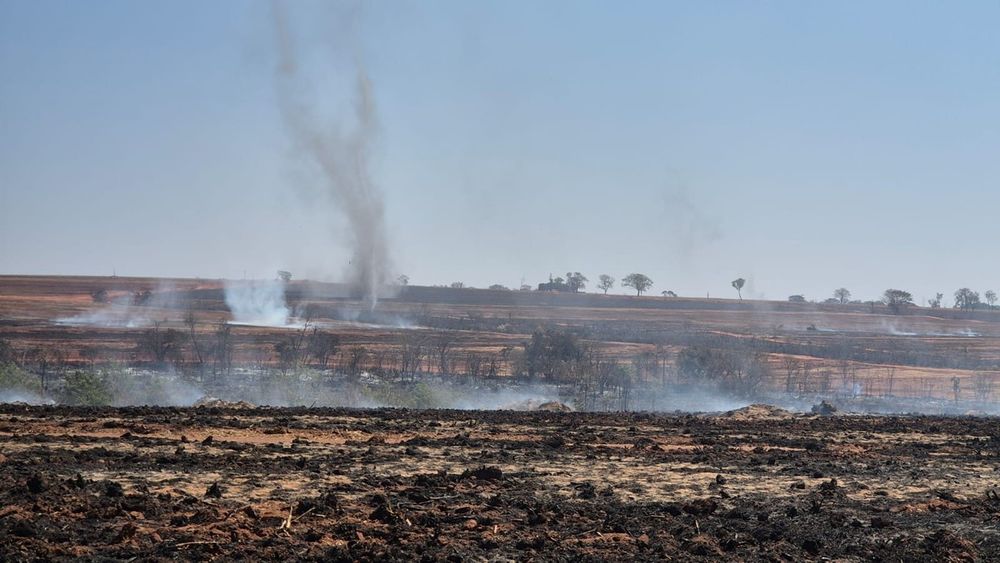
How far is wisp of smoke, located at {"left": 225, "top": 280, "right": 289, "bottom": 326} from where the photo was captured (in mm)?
94375

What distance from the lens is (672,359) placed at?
70000 millimetres

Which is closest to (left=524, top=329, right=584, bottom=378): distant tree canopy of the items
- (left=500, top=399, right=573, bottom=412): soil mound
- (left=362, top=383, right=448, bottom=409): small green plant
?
(left=362, top=383, right=448, bottom=409): small green plant

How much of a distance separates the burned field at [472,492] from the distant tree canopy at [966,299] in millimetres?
152211

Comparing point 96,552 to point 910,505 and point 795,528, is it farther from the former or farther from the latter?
point 910,505

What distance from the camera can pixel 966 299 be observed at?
16138 centimetres

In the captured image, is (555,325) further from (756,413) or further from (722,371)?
(756,413)

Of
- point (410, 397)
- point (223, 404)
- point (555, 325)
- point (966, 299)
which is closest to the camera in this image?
point (223, 404)

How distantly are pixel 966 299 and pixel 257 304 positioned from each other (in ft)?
388

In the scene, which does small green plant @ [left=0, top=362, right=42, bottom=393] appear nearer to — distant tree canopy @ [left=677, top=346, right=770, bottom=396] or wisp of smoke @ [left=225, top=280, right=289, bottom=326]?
distant tree canopy @ [left=677, top=346, right=770, bottom=396]

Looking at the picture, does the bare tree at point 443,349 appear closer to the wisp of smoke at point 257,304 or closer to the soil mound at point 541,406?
the soil mound at point 541,406

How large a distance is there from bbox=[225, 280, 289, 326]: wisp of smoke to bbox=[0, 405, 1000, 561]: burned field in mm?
69617

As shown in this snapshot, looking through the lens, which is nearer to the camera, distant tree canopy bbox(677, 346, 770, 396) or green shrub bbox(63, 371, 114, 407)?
green shrub bbox(63, 371, 114, 407)

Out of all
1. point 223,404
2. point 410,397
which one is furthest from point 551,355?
point 223,404

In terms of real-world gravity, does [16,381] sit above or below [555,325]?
below
